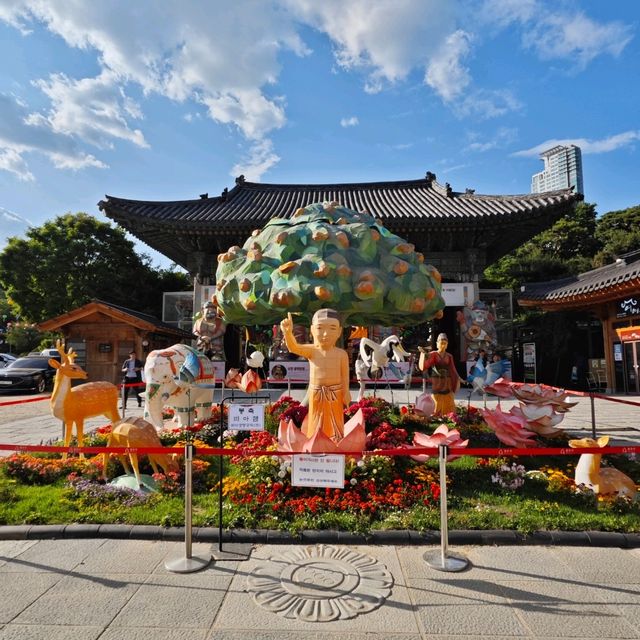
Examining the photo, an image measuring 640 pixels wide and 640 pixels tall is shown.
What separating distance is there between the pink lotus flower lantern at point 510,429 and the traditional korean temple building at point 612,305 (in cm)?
978

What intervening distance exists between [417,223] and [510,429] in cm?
1064

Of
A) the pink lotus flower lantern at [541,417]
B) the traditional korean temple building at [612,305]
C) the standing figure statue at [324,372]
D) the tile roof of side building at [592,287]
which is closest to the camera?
the standing figure statue at [324,372]

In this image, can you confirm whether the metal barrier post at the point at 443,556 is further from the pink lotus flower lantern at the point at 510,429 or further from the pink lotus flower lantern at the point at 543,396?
the pink lotus flower lantern at the point at 543,396

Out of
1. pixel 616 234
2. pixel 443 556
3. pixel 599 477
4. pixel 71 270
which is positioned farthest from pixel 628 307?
pixel 71 270

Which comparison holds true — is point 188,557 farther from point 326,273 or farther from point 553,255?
point 553,255

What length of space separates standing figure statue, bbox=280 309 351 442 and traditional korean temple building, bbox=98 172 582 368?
10727 mm

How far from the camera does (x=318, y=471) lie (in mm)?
A: 3836

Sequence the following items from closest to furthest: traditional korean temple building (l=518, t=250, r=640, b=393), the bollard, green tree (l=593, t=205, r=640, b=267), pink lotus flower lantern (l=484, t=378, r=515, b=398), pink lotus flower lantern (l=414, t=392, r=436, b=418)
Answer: the bollard < pink lotus flower lantern (l=484, t=378, r=515, b=398) < pink lotus flower lantern (l=414, t=392, r=436, b=418) < traditional korean temple building (l=518, t=250, r=640, b=393) < green tree (l=593, t=205, r=640, b=267)

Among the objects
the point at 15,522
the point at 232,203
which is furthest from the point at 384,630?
the point at 232,203

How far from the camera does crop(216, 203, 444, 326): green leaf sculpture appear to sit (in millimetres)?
6137

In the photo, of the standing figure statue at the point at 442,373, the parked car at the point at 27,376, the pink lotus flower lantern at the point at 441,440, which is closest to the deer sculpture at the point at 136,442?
the pink lotus flower lantern at the point at 441,440

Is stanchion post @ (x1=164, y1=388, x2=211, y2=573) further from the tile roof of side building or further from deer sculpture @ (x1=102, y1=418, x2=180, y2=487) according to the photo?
the tile roof of side building

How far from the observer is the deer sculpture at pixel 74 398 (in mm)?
5945

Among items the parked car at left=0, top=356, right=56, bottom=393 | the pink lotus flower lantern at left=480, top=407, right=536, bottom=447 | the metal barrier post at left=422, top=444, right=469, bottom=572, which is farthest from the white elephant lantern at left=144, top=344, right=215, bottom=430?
the parked car at left=0, top=356, right=56, bottom=393
